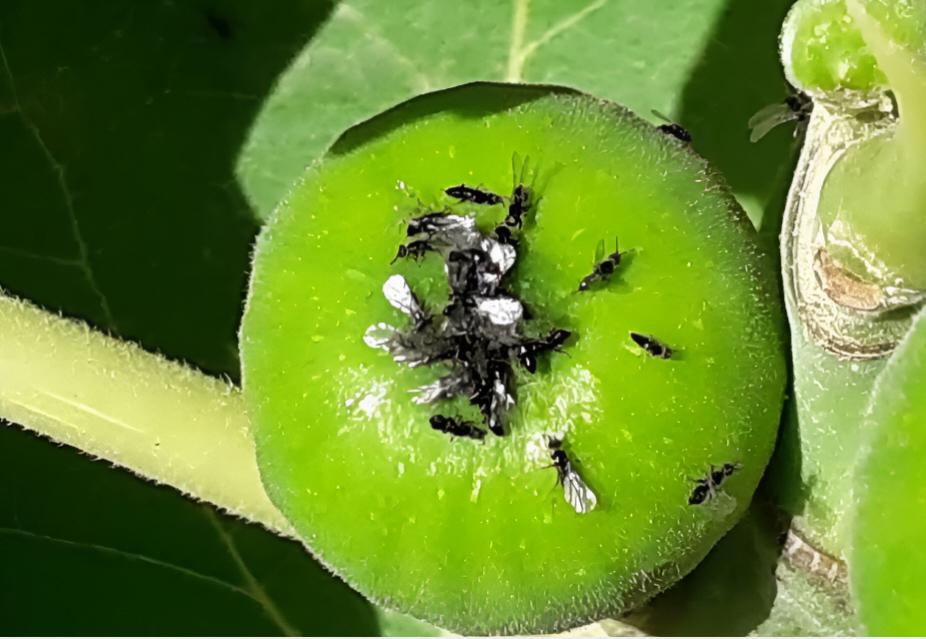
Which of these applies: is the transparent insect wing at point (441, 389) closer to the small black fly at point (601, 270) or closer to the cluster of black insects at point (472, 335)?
the cluster of black insects at point (472, 335)

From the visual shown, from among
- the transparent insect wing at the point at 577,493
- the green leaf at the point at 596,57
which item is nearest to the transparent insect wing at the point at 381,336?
the transparent insect wing at the point at 577,493

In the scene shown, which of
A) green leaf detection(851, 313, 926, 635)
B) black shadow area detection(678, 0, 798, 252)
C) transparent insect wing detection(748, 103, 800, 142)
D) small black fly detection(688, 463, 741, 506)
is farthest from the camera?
black shadow area detection(678, 0, 798, 252)

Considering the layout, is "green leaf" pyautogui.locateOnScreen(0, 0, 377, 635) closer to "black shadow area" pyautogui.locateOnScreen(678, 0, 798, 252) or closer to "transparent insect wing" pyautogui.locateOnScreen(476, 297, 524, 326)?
"black shadow area" pyautogui.locateOnScreen(678, 0, 798, 252)

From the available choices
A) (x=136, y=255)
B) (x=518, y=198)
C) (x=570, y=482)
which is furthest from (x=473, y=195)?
(x=136, y=255)

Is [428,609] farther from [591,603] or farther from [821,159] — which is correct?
[821,159]

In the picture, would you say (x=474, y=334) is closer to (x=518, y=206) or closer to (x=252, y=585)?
(x=518, y=206)

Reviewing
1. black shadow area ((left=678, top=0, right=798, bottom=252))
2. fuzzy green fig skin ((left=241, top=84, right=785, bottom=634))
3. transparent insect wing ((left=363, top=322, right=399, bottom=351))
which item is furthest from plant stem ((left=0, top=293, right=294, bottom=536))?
black shadow area ((left=678, top=0, right=798, bottom=252))
